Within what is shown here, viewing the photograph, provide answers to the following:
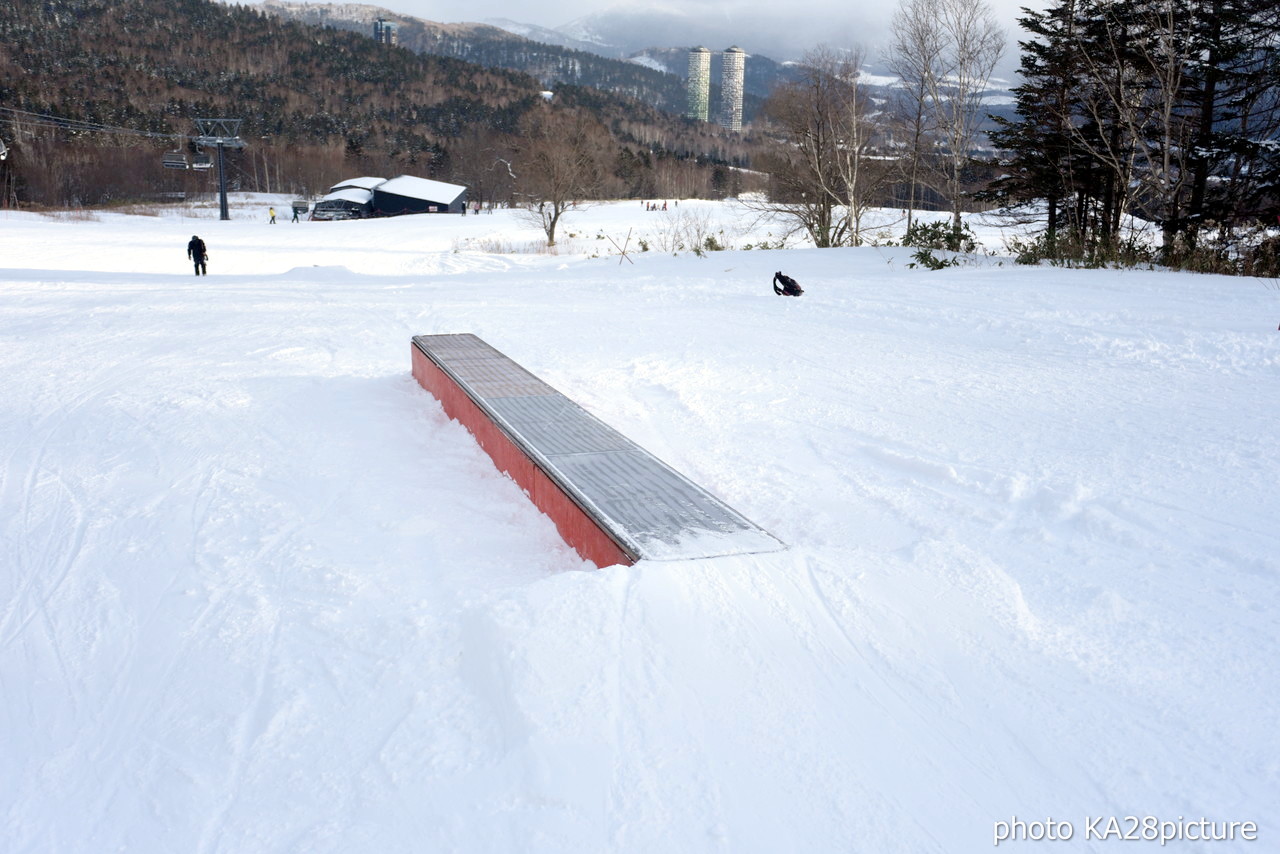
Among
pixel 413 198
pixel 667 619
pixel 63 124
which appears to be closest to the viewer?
pixel 667 619

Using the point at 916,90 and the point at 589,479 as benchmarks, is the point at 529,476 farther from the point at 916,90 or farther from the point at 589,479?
the point at 916,90

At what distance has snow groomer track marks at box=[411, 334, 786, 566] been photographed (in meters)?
3.54

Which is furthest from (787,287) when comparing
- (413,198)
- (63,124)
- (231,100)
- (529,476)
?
(231,100)

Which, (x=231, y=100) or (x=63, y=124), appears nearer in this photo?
(x=63, y=124)

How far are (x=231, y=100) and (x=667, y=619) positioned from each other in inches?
4016

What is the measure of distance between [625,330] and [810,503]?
6.25m

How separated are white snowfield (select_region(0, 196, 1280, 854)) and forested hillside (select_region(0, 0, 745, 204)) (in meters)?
61.5

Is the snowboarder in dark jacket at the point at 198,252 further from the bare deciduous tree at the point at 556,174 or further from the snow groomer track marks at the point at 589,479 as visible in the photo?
the snow groomer track marks at the point at 589,479

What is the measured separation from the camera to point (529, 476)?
187 inches

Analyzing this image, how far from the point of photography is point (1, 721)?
2771 mm

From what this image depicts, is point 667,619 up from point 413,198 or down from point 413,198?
down

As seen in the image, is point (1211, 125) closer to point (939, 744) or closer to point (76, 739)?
point (939, 744)

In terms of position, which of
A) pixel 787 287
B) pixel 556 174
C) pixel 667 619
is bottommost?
pixel 667 619

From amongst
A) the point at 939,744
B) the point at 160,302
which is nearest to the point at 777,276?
the point at 160,302
